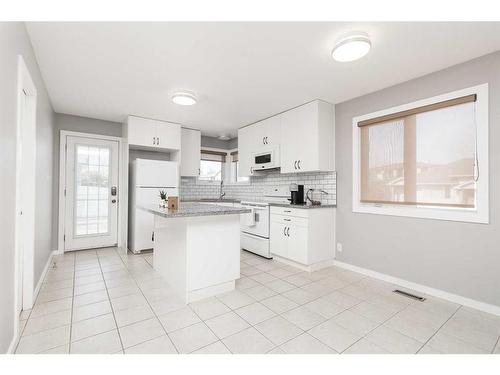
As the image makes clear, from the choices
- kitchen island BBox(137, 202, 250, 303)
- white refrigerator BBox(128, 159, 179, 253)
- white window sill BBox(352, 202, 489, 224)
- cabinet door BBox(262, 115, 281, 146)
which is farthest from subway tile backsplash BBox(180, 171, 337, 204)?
kitchen island BBox(137, 202, 250, 303)

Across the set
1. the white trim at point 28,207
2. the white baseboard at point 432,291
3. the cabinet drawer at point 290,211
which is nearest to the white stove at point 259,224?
the cabinet drawer at point 290,211

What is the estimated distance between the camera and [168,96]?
3346mm

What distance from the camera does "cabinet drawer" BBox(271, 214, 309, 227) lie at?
333 cm

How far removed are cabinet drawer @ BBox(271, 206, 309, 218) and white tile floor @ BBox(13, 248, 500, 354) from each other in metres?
0.86

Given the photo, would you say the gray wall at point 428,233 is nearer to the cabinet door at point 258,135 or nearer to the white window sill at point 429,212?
the white window sill at point 429,212

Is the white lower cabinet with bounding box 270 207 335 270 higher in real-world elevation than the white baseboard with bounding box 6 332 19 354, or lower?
higher

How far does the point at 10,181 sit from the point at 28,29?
133 cm

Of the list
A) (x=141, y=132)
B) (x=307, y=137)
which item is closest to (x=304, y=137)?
(x=307, y=137)

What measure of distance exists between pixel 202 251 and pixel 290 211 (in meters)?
1.56

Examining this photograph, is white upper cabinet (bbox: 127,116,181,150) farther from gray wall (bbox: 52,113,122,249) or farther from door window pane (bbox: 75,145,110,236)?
door window pane (bbox: 75,145,110,236)

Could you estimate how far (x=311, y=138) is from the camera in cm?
347
